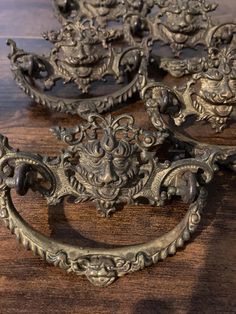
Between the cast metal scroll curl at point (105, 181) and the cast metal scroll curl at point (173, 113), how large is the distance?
15cm

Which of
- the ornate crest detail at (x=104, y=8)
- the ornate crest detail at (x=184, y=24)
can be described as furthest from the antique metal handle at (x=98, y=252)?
the ornate crest detail at (x=104, y=8)

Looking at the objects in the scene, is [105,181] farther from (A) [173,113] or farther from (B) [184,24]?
(B) [184,24]

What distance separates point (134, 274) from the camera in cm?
65

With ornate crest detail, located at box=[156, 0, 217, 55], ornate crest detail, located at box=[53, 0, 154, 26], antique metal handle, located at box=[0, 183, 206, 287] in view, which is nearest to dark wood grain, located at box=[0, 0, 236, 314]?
antique metal handle, located at box=[0, 183, 206, 287]

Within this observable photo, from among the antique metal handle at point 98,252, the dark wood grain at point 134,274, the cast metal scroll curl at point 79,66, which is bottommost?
the dark wood grain at point 134,274

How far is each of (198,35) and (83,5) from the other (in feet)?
1.17

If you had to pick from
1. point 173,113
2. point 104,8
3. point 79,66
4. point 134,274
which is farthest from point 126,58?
point 134,274

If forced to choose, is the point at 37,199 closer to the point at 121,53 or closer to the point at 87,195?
the point at 87,195

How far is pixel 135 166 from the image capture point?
622mm

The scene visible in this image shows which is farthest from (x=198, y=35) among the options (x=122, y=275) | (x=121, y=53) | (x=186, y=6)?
(x=122, y=275)

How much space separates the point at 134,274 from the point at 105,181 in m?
0.14

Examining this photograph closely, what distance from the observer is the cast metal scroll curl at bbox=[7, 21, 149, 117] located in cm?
92

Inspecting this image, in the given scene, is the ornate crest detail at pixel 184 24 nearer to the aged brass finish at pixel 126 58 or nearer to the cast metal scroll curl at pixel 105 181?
the aged brass finish at pixel 126 58

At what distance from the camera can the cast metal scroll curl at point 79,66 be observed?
920 millimetres
